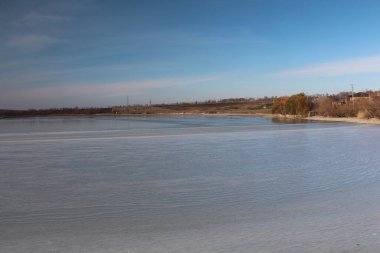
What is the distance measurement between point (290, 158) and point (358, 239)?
9.32 metres

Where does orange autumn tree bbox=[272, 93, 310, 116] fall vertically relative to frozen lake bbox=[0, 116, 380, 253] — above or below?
above

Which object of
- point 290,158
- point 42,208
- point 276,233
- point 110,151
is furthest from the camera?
point 110,151

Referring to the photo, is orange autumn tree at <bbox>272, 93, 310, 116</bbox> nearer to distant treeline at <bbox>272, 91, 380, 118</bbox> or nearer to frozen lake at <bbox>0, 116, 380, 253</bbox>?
distant treeline at <bbox>272, 91, 380, 118</bbox>

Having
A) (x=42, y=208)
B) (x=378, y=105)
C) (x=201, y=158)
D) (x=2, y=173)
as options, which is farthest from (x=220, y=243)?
(x=378, y=105)

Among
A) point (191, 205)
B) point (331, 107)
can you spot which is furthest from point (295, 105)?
point (191, 205)

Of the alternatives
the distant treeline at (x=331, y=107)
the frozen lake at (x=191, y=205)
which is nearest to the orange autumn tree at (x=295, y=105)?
the distant treeline at (x=331, y=107)

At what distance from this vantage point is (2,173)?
12.1 m

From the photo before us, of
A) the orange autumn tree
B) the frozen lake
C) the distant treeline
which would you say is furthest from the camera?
the orange autumn tree

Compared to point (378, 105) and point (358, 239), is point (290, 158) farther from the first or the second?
point (378, 105)

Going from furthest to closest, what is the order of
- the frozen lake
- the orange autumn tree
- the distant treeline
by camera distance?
1. the orange autumn tree
2. the distant treeline
3. the frozen lake

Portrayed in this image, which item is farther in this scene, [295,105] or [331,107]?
[295,105]

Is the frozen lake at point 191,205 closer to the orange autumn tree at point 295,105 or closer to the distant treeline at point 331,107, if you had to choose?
the distant treeline at point 331,107

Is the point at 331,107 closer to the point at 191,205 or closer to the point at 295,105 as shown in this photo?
the point at 295,105

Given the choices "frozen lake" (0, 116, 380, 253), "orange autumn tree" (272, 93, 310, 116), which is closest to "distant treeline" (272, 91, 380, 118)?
"orange autumn tree" (272, 93, 310, 116)
